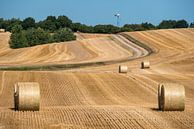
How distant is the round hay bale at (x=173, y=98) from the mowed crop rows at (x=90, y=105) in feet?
0.84

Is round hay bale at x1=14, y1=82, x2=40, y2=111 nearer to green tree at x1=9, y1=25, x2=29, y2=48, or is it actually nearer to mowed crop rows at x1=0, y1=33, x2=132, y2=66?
mowed crop rows at x1=0, y1=33, x2=132, y2=66

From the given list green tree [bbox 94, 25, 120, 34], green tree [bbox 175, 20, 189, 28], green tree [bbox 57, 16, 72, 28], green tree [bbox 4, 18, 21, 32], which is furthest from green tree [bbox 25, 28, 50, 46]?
green tree [bbox 175, 20, 189, 28]

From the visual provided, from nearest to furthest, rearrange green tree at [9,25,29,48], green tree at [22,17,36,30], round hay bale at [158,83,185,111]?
round hay bale at [158,83,185,111], green tree at [9,25,29,48], green tree at [22,17,36,30]

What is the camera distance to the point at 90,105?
2130 cm

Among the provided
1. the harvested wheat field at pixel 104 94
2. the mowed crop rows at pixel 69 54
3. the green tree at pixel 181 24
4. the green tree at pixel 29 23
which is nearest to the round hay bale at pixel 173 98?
the harvested wheat field at pixel 104 94

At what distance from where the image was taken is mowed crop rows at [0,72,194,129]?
1491 cm

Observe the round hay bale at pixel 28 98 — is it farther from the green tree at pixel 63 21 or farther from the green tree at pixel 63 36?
the green tree at pixel 63 21

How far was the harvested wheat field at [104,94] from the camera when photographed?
15.1 meters

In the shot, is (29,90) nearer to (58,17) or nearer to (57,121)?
(57,121)

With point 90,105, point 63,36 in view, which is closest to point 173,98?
point 90,105

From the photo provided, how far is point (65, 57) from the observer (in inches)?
2557

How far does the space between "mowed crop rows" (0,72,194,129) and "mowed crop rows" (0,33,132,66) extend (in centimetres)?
2747

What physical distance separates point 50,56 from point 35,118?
51.5 m

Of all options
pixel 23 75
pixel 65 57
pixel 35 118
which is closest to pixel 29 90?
pixel 35 118
